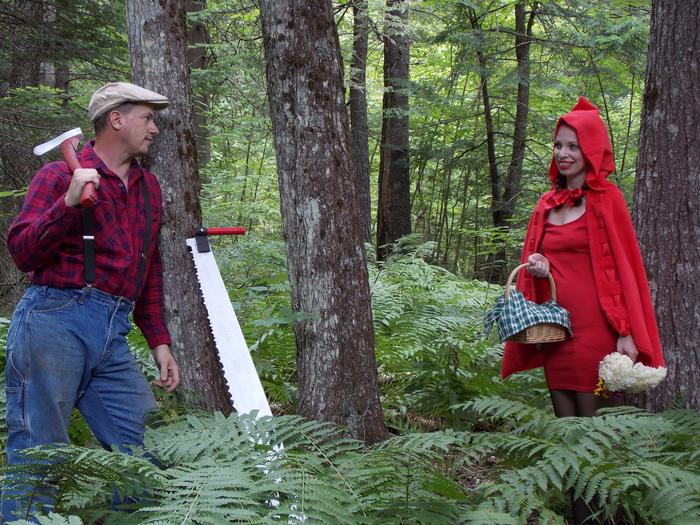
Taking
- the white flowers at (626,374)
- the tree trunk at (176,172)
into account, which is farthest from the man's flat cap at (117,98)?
the white flowers at (626,374)

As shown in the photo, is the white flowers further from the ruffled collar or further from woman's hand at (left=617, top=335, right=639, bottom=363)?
the ruffled collar

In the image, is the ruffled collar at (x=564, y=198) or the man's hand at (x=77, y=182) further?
the ruffled collar at (x=564, y=198)

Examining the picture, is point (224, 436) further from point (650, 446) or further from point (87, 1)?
point (87, 1)

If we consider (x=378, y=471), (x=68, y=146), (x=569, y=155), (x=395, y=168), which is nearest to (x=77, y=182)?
(x=68, y=146)

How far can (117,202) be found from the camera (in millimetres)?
3234

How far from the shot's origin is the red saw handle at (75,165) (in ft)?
9.30

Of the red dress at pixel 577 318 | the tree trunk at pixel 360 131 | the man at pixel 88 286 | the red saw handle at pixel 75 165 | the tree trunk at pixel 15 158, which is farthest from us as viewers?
the tree trunk at pixel 360 131

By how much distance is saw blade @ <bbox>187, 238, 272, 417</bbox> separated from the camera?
366cm

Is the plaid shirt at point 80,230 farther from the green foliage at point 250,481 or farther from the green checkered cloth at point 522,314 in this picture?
the green checkered cloth at point 522,314

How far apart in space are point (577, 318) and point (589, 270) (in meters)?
0.29

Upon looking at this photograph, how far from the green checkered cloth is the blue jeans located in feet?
6.84

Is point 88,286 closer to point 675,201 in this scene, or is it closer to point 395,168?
point 675,201

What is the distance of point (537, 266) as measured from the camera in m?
3.75

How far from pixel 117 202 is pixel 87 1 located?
7.21 meters
